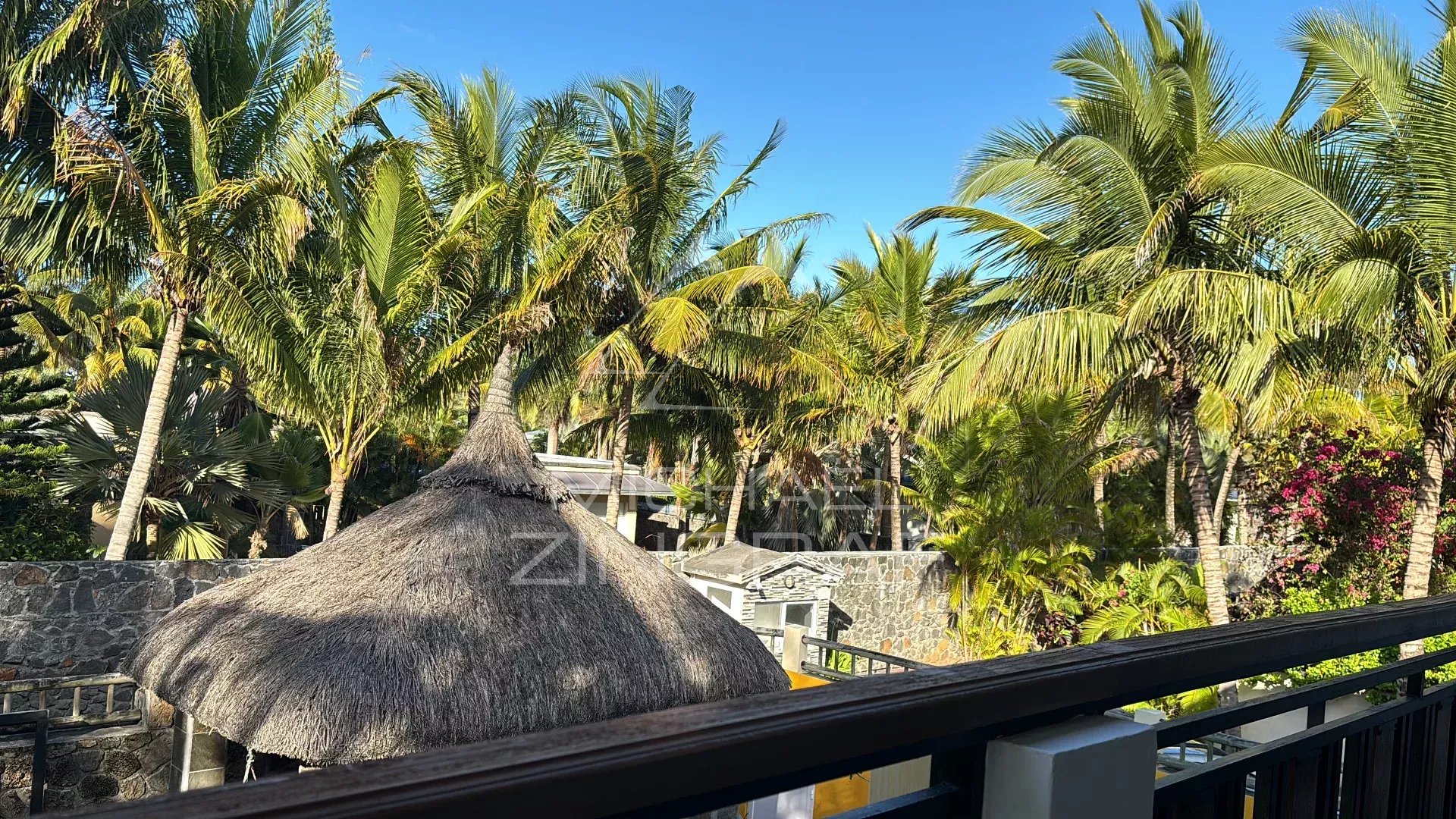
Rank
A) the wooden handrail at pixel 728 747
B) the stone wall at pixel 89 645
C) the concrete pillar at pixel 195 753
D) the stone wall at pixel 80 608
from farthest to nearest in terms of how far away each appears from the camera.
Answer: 1. the stone wall at pixel 80 608
2. the concrete pillar at pixel 195 753
3. the stone wall at pixel 89 645
4. the wooden handrail at pixel 728 747

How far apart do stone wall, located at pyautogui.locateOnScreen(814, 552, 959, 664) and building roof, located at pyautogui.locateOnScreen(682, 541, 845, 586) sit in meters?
0.33

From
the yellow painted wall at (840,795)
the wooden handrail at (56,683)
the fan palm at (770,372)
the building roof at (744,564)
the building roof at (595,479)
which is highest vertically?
the fan palm at (770,372)

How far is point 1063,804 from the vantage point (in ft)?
3.34

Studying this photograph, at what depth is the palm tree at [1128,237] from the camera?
933 cm

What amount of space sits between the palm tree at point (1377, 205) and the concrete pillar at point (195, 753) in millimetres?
9007

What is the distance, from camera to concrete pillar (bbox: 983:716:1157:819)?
1010 millimetres

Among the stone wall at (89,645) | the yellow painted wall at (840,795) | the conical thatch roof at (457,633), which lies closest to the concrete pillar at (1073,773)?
the conical thatch roof at (457,633)

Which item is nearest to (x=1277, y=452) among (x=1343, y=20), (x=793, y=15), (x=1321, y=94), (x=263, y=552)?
(x=1321, y=94)

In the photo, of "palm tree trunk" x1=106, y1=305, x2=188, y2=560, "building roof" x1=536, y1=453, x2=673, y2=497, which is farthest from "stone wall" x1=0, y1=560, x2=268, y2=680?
"building roof" x1=536, y1=453, x2=673, y2=497

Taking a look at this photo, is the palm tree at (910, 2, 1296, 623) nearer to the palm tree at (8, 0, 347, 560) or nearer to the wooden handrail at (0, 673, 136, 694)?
the palm tree at (8, 0, 347, 560)

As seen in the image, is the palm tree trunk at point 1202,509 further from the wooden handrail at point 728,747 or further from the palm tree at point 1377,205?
the wooden handrail at point 728,747

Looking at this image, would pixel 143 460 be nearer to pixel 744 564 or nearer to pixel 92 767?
pixel 92 767

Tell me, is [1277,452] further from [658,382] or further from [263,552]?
[263,552]

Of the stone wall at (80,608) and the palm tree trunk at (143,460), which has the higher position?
the palm tree trunk at (143,460)
